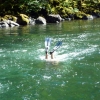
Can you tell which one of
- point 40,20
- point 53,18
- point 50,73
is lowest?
point 50,73

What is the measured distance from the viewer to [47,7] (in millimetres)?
56219

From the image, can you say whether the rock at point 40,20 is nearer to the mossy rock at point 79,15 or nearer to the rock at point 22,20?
the rock at point 22,20

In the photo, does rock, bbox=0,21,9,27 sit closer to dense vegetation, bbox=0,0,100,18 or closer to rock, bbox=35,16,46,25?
dense vegetation, bbox=0,0,100,18

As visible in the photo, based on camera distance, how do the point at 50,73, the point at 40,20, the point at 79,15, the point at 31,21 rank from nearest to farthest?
the point at 50,73 → the point at 31,21 → the point at 40,20 → the point at 79,15

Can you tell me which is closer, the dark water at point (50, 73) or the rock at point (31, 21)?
the dark water at point (50, 73)

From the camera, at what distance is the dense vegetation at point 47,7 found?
5406cm

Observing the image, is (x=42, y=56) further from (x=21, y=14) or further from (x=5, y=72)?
(x=21, y=14)

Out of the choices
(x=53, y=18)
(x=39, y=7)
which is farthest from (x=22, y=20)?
(x=53, y=18)

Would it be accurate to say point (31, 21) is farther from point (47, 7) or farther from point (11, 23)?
point (47, 7)

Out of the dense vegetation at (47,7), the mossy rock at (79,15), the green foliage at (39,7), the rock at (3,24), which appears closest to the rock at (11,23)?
the rock at (3,24)

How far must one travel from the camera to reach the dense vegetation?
5406 centimetres

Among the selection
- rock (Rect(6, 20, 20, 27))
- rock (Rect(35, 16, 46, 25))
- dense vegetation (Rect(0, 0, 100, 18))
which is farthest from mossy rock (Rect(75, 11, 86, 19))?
rock (Rect(6, 20, 20, 27))

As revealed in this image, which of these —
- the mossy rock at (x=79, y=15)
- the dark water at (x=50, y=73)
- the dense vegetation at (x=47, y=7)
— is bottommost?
the dark water at (x=50, y=73)

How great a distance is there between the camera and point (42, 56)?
74.0 ft
